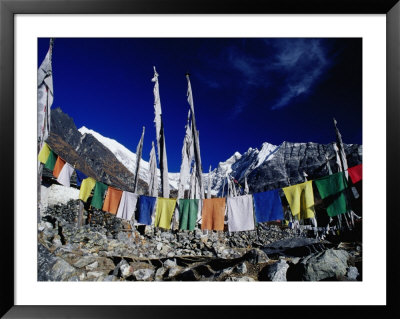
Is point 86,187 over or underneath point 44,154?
underneath

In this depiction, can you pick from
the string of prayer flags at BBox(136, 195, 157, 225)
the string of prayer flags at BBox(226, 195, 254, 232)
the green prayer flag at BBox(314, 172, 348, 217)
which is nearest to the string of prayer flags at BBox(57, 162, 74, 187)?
the string of prayer flags at BBox(136, 195, 157, 225)

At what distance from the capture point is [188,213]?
14.2 ft

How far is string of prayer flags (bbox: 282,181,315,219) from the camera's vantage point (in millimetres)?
3650

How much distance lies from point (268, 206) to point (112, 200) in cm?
267

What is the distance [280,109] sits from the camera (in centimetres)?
534

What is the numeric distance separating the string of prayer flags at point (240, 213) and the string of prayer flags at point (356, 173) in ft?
4.58

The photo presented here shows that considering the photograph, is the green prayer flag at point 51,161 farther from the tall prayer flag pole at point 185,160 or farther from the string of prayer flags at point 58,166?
the tall prayer flag pole at point 185,160

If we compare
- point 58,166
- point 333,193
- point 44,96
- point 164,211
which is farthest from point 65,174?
point 333,193

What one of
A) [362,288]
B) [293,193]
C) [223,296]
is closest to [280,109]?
[293,193]

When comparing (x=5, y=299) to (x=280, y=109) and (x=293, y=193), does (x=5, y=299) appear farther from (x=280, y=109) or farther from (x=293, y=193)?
(x=280, y=109)

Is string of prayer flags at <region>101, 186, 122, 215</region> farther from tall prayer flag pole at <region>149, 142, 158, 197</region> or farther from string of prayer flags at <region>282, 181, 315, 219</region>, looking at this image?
string of prayer flags at <region>282, 181, 315, 219</region>

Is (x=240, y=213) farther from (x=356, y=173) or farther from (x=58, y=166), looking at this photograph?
(x=58, y=166)

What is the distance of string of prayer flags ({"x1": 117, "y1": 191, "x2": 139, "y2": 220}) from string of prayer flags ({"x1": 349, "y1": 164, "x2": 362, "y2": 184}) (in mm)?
3314

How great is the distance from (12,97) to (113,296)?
2686 mm
